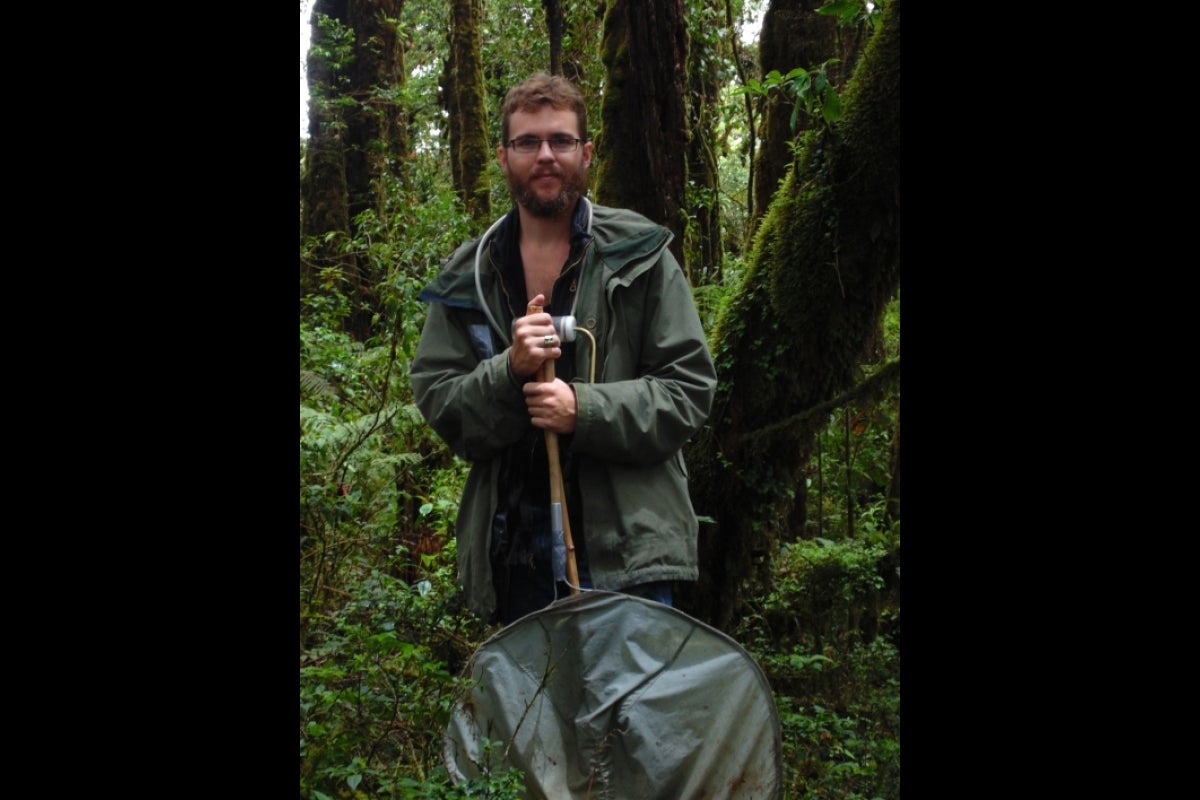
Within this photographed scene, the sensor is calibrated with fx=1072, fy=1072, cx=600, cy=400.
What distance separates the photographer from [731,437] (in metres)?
5.40

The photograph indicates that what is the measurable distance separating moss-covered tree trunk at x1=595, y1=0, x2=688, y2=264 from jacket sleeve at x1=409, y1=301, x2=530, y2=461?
2395mm

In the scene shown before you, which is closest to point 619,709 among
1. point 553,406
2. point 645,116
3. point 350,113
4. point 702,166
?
point 553,406

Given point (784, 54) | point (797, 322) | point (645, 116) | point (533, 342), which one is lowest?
point (533, 342)

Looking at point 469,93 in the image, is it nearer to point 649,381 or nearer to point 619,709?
point 649,381

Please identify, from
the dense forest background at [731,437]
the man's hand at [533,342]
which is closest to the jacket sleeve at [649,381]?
the man's hand at [533,342]

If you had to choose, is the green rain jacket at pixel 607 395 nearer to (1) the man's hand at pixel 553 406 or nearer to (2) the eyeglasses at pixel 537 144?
(1) the man's hand at pixel 553 406

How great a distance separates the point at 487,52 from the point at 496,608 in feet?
38.8

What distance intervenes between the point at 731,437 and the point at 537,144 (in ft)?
6.89

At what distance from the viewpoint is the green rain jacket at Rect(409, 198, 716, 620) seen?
362 centimetres

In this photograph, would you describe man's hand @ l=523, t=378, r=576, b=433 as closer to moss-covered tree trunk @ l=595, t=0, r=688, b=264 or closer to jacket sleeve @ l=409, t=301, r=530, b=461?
jacket sleeve @ l=409, t=301, r=530, b=461

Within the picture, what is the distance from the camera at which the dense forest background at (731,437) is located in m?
4.29
